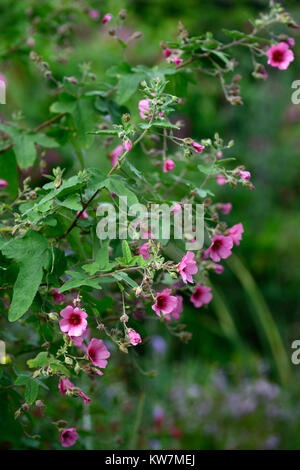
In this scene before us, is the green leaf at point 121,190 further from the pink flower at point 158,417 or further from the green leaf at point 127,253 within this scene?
the pink flower at point 158,417

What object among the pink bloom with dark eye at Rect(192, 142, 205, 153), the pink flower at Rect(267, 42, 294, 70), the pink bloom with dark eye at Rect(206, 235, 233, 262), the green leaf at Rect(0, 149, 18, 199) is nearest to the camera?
the pink bloom with dark eye at Rect(192, 142, 205, 153)

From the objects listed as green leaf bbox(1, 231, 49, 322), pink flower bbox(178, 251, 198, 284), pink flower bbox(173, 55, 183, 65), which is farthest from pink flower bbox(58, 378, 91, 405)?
pink flower bbox(173, 55, 183, 65)

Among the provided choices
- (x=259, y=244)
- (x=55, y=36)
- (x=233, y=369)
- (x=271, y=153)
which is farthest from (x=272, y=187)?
(x=55, y=36)

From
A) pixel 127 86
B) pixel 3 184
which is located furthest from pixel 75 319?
pixel 127 86

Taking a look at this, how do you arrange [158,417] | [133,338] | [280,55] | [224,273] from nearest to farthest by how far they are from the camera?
[133,338] → [280,55] → [158,417] → [224,273]

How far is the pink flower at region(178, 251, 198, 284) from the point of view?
3.03 ft

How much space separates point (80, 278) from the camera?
93cm

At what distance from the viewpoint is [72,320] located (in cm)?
93

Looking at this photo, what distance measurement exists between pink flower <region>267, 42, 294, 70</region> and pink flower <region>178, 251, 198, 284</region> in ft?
1.81

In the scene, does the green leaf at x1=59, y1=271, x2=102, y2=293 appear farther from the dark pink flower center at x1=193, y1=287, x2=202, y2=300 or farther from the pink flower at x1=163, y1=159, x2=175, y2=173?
the pink flower at x1=163, y1=159, x2=175, y2=173

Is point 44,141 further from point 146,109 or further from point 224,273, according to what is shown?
point 224,273

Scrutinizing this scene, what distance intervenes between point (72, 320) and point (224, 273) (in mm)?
2826

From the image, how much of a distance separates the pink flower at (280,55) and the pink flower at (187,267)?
55cm
